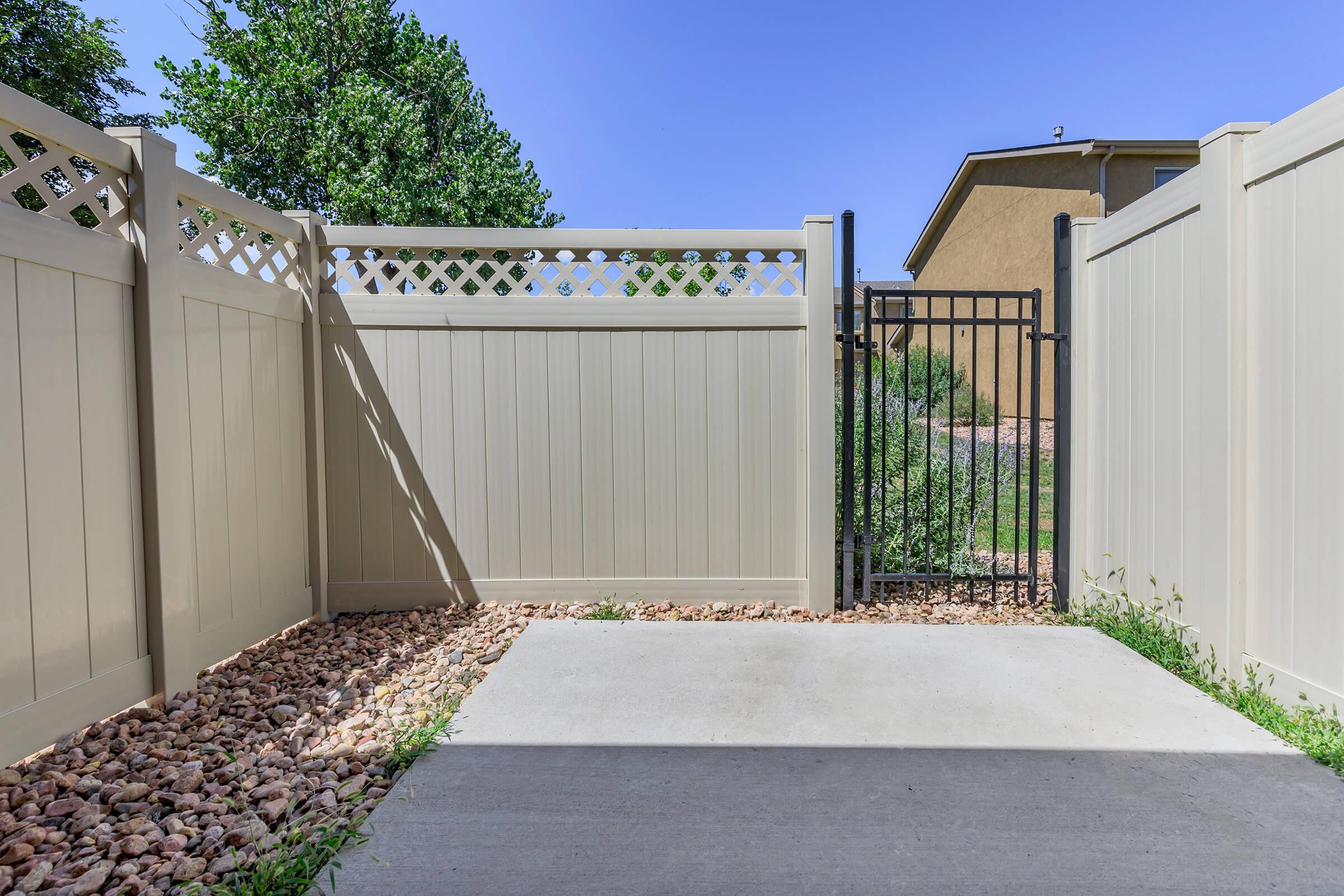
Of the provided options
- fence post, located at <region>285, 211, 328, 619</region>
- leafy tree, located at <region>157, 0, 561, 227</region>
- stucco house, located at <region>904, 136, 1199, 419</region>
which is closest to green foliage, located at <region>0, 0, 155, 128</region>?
leafy tree, located at <region>157, 0, 561, 227</region>

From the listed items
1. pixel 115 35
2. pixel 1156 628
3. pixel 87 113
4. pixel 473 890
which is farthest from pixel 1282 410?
pixel 115 35

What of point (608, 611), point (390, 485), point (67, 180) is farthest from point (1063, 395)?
point (67, 180)

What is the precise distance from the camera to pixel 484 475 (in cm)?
360

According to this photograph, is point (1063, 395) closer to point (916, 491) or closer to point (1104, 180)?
point (916, 491)

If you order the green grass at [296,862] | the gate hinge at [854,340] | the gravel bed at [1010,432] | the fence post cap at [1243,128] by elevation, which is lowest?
the green grass at [296,862]

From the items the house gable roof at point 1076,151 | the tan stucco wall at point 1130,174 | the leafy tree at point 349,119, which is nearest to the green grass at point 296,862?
the leafy tree at point 349,119

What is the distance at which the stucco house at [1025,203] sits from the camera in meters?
10.3

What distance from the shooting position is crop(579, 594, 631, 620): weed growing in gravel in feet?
11.4

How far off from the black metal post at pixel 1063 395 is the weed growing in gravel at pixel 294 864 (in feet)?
11.4

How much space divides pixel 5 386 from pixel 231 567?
1191 millimetres

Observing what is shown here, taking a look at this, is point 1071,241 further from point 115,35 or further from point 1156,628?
point 115,35

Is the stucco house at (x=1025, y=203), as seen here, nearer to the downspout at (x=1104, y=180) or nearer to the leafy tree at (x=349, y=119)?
the downspout at (x=1104, y=180)

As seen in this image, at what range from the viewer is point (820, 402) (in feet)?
11.3

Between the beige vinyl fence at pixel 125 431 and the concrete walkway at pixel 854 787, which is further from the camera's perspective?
the beige vinyl fence at pixel 125 431
